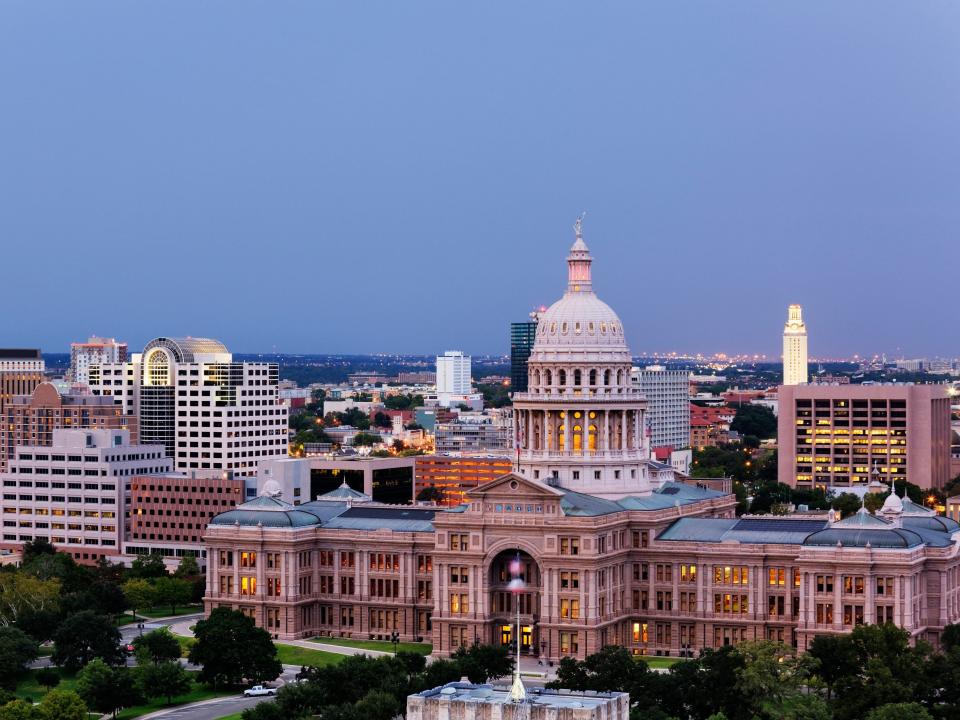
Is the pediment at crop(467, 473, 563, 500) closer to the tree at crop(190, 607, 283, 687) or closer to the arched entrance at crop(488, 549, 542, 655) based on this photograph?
the arched entrance at crop(488, 549, 542, 655)

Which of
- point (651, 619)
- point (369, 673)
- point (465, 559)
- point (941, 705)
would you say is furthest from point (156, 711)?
point (941, 705)

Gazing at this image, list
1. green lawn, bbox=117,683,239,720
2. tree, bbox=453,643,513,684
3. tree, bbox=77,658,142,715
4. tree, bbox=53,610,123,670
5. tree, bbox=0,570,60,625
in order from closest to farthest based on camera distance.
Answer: tree, bbox=77,658,142,715
tree, bbox=453,643,513,684
green lawn, bbox=117,683,239,720
tree, bbox=53,610,123,670
tree, bbox=0,570,60,625

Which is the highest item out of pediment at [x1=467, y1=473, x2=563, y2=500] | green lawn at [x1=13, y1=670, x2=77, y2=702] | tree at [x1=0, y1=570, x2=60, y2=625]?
pediment at [x1=467, y1=473, x2=563, y2=500]

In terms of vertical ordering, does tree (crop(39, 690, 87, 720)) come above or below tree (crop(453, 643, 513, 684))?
below

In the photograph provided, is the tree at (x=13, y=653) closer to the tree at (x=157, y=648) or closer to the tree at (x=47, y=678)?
the tree at (x=47, y=678)

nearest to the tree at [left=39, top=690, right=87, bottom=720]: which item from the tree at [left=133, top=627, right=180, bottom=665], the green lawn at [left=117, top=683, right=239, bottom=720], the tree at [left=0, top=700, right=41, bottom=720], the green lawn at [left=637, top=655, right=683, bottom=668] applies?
the tree at [left=0, top=700, right=41, bottom=720]

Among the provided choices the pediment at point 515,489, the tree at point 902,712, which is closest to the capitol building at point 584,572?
the pediment at point 515,489
